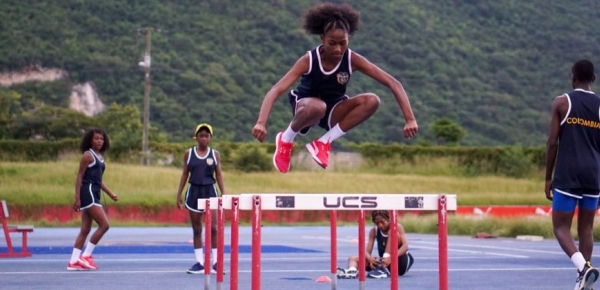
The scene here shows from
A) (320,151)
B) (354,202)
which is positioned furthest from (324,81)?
(354,202)

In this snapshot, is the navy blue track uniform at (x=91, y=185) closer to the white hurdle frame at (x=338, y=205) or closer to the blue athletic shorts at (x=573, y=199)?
the white hurdle frame at (x=338, y=205)

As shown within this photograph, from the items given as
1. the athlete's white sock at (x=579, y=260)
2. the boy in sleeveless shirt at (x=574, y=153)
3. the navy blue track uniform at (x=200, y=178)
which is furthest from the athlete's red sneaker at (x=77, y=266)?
the athlete's white sock at (x=579, y=260)

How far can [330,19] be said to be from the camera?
8820 mm

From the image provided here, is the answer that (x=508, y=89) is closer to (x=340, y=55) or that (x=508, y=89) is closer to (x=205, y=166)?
(x=205, y=166)

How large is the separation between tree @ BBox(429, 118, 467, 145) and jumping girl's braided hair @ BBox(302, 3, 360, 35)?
49942 mm

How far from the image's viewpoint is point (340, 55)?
865 cm

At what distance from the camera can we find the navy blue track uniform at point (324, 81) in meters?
8.69

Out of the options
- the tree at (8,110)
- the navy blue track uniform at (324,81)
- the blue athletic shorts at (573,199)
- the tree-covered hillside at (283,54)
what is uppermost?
the tree-covered hillside at (283,54)

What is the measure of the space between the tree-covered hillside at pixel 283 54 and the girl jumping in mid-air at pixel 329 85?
49740 millimetres

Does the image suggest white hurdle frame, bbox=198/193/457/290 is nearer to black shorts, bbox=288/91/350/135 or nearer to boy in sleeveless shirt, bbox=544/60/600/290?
black shorts, bbox=288/91/350/135

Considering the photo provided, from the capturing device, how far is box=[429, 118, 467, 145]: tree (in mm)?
58438

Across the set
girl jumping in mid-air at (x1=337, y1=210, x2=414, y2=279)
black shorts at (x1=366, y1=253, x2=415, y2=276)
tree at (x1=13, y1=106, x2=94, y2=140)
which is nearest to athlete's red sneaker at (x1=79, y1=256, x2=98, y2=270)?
girl jumping in mid-air at (x1=337, y1=210, x2=414, y2=279)

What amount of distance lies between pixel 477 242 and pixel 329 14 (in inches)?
568

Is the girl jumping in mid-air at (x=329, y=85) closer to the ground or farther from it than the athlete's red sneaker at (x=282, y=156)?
farther from it
